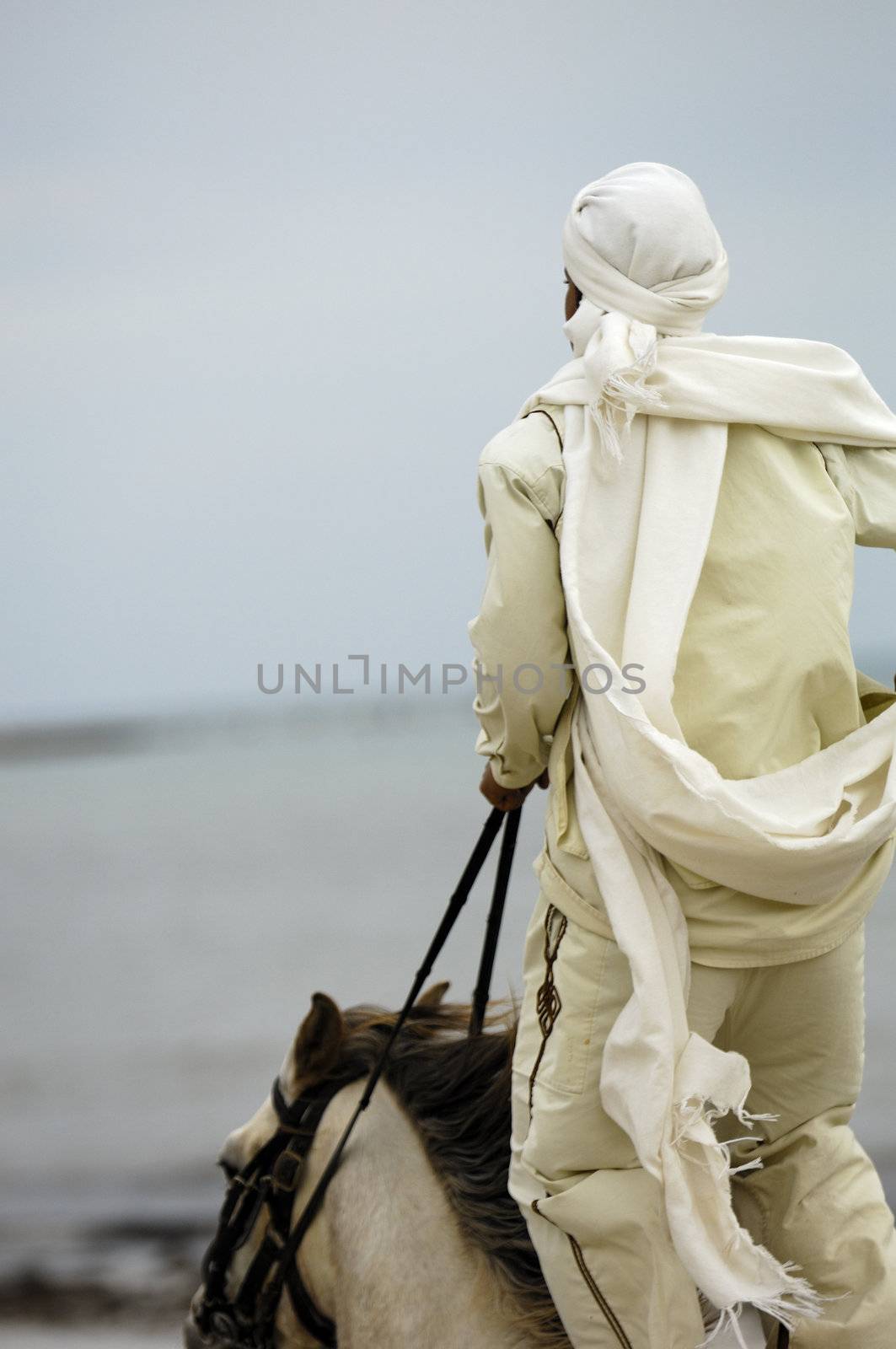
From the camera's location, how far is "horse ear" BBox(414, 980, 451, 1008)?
59.0 inches

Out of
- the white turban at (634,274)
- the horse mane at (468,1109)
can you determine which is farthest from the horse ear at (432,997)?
the white turban at (634,274)

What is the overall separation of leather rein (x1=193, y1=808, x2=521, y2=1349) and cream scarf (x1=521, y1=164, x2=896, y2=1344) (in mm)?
276

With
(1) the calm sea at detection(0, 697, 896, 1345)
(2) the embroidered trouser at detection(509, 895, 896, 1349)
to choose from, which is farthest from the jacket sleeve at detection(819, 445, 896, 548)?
(1) the calm sea at detection(0, 697, 896, 1345)

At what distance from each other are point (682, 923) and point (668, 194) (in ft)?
2.07

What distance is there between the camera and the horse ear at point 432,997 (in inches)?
59.0

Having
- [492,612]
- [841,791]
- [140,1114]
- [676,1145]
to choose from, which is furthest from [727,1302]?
[140,1114]

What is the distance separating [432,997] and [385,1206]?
234mm

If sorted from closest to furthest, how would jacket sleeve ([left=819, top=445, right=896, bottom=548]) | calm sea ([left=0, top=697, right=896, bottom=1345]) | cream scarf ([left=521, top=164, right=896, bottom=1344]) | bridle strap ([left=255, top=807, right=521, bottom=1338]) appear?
cream scarf ([left=521, top=164, right=896, bottom=1344])
jacket sleeve ([left=819, top=445, right=896, bottom=548])
bridle strap ([left=255, top=807, right=521, bottom=1338])
calm sea ([left=0, top=697, right=896, bottom=1345])

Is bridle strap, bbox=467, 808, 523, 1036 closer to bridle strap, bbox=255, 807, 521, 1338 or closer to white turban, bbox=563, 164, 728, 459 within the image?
bridle strap, bbox=255, 807, 521, 1338

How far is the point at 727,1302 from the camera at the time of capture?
43.6 inches

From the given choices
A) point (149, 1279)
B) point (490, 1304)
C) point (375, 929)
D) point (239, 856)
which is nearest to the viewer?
point (490, 1304)

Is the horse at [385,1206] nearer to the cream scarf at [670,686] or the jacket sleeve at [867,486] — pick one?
the cream scarf at [670,686]

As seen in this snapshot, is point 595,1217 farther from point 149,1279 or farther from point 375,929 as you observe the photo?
point 375,929

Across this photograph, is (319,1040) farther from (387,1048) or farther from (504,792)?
(504,792)
